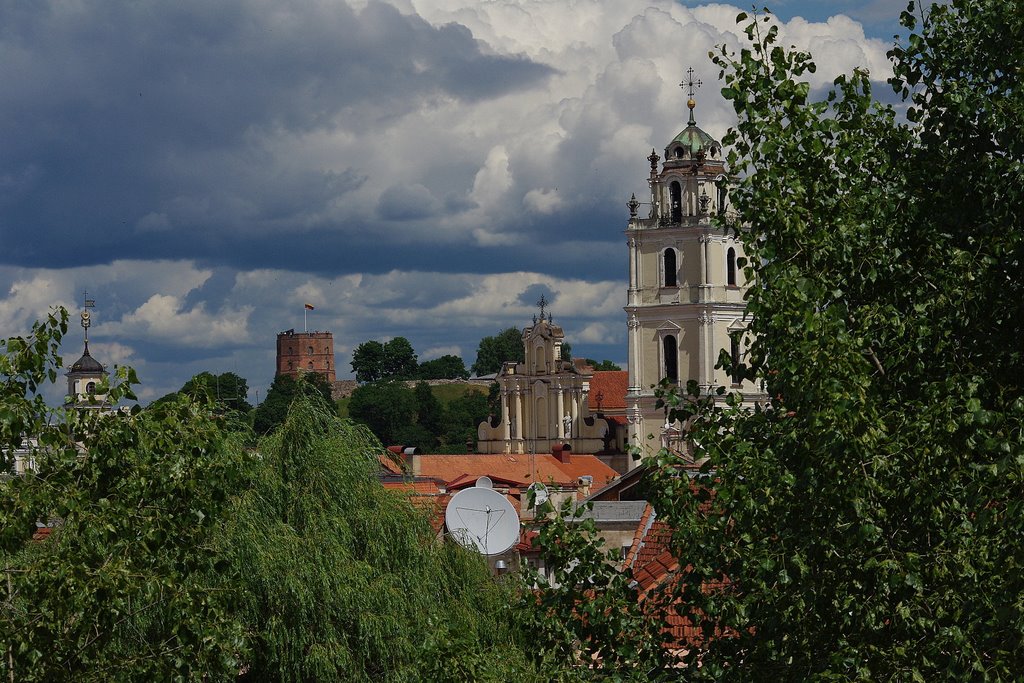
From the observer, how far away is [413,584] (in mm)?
23031

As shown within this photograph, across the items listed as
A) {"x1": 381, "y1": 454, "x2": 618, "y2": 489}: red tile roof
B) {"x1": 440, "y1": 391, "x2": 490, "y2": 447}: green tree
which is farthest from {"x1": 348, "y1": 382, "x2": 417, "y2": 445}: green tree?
{"x1": 381, "y1": 454, "x2": 618, "y2": 489}: red tile roof

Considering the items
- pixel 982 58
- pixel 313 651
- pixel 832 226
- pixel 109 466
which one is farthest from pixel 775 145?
pixel 313 651

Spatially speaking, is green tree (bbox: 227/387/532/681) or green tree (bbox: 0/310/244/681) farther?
green tree (bbox: 227/387/532/681)

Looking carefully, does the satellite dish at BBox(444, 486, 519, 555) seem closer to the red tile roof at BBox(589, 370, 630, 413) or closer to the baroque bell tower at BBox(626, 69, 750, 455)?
the baroque bell tower at BBox(626, 69, 750, 455)

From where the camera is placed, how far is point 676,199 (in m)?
105

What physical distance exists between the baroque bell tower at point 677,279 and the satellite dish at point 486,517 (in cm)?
6846

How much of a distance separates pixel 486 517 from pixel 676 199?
74.6m

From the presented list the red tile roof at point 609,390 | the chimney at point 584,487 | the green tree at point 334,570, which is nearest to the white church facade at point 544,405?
the red tile roof at point 609,390

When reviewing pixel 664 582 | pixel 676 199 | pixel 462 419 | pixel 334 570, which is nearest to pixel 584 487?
pixel 334 570

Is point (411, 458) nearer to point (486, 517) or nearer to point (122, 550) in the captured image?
point (486, 517)

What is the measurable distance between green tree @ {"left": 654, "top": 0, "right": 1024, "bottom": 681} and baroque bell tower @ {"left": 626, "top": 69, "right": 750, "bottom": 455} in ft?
286

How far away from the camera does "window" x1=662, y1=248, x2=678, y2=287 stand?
104 metres

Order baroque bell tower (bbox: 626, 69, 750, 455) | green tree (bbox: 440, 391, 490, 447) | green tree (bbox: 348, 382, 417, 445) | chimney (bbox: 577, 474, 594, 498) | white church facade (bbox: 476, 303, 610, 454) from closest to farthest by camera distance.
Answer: chimney (bbox: 577, 474, 594, 498)
baroque bell tower (bbox: 626, 69, 750, 455)
white church facade (bbox: 476, 303, 610, 454)
green tree (bbox: 440, 391, 490, 447)
green tree (bbox: 348, 382, 417, 445)

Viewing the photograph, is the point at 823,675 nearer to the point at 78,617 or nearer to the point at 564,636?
the point at 564,636
